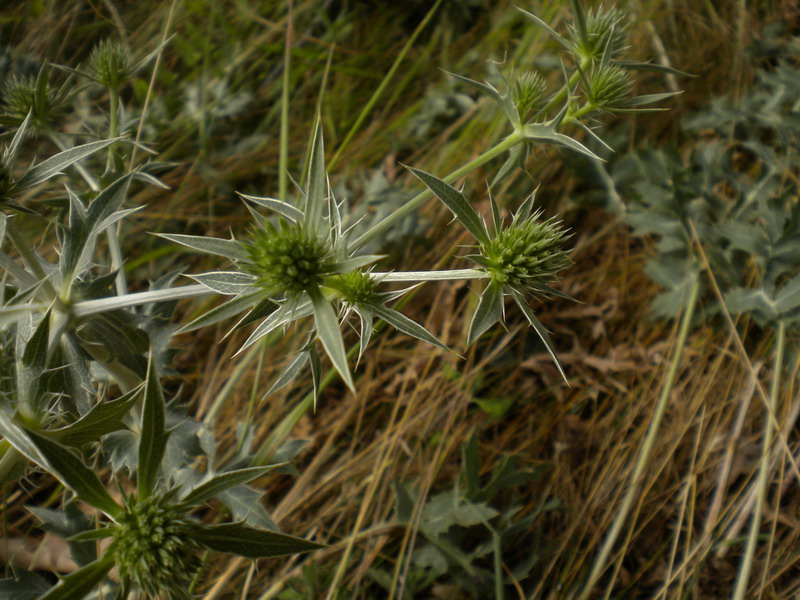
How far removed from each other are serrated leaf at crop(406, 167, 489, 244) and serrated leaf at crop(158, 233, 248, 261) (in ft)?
0.99

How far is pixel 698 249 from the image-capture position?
1.95m

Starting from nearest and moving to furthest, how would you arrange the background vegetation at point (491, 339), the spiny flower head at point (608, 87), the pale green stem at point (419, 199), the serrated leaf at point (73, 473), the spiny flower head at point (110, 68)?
the serrated leaf at point (73, 473)
the pale green stem at point (419, 199)
the spiny flower head at point (608, 87)
the spiny flower head at point (110, 68)
the background vegetation at point (491, 339)

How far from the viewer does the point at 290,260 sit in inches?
35.0

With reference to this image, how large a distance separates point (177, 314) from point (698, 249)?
5.86ft

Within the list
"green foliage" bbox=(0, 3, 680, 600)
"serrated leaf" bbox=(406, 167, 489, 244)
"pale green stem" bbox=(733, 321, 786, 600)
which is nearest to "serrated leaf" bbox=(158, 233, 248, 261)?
"green foliage" bbox=(0, 3, 680, 600)

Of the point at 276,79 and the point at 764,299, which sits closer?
the point at 764,299

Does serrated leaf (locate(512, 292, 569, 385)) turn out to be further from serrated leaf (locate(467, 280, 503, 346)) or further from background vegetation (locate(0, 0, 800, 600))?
background vegetation (locate(0, 0, 800, 600))

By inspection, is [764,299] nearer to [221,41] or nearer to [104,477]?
[104,477]

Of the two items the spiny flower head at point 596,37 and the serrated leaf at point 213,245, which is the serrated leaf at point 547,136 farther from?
the serrated leaf at point 213,245

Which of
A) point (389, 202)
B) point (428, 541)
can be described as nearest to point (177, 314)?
point (389, 202)

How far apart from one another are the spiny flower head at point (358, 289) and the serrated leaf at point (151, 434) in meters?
0.31

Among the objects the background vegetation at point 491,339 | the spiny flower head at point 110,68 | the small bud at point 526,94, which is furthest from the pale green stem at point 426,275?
the spiny flower head at point 110,68

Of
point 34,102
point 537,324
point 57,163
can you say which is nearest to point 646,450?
point 537,324

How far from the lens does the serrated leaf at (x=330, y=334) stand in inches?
31.7
